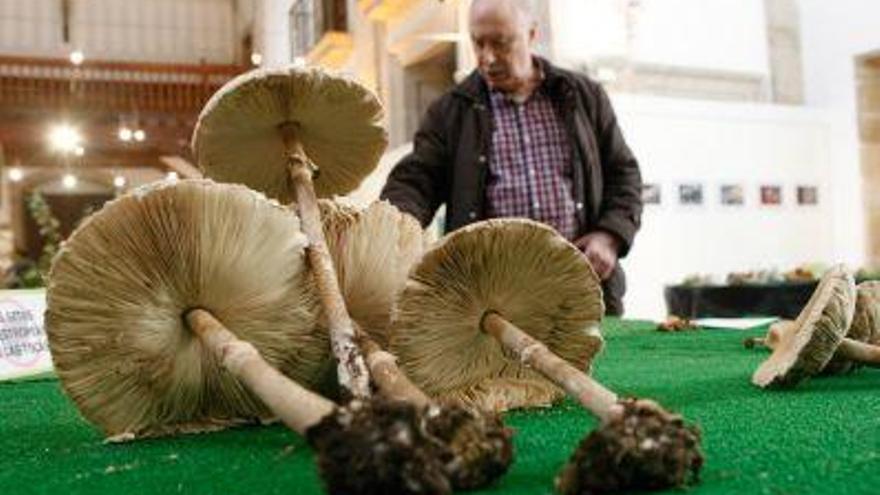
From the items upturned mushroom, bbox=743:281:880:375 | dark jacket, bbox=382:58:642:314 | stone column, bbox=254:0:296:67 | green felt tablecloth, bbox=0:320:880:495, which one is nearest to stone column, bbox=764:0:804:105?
dark jacket, bbox=382:58:642:314

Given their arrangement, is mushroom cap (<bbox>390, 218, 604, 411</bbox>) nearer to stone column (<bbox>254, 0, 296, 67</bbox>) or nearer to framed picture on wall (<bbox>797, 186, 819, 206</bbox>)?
framed picture on wall (<bbox>797, 186, 819, 206</bbox>)

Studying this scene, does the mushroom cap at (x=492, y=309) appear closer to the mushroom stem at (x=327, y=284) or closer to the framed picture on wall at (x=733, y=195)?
the mushroom stem at (x=327, y=284)

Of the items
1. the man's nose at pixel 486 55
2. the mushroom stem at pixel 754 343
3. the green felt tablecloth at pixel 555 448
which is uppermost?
the man's nose at pixel 486 55

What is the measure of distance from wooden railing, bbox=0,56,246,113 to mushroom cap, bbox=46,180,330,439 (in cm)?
1747

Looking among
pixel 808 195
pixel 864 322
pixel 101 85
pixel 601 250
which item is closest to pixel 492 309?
pixel 864 322

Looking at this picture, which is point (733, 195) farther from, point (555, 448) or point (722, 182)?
point (555, 448)

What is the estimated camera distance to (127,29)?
2147 centimetres

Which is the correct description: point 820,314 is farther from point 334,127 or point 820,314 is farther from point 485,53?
point 485,53

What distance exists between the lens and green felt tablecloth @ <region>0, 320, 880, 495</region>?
1134 mm

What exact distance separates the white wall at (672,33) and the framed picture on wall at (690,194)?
3.68 ft

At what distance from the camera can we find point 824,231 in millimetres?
8797

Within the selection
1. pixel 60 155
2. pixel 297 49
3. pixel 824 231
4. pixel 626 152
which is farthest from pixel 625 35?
pixel 60 155

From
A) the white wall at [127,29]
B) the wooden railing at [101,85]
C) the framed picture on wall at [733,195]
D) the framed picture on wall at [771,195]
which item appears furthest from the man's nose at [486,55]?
the white wall at [127,29]

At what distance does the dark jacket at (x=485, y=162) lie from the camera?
3.51 metres
